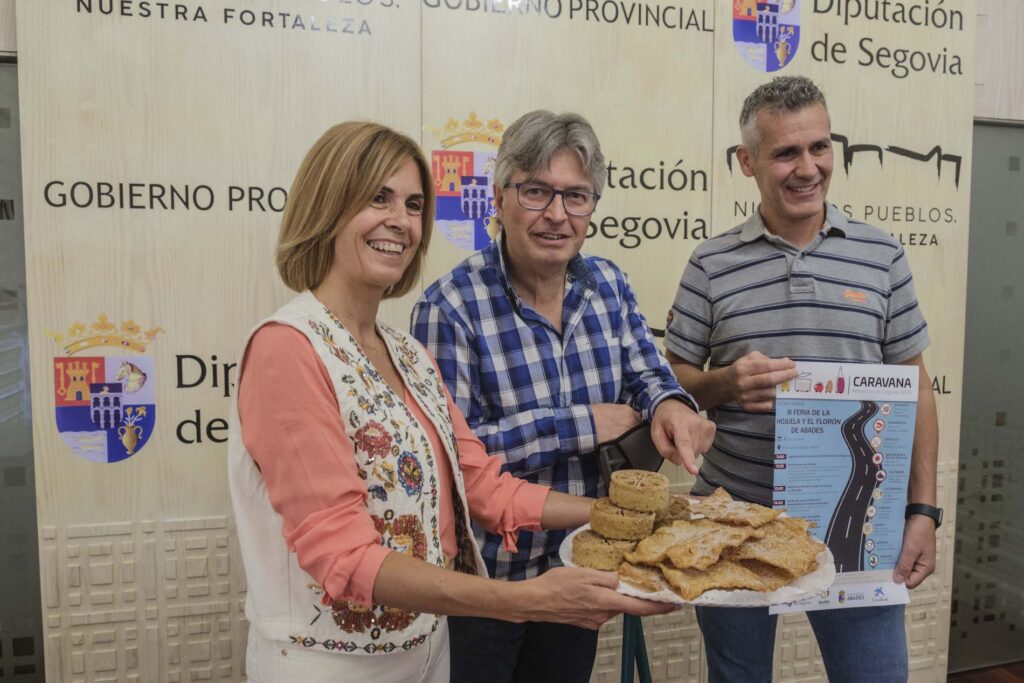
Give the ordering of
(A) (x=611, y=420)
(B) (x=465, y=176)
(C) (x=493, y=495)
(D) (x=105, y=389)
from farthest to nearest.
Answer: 1. (B) (x=465, y=176)
2. (D) (x=105, y=389)
3. (A) (x=611, y=420)
4. (C) (x=493, y=495)

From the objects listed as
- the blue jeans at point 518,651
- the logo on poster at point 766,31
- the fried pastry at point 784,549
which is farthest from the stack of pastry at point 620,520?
the logo on poster at point 766,31

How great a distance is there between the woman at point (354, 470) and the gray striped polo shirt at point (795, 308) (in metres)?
0.79

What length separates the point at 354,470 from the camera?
3.82ft

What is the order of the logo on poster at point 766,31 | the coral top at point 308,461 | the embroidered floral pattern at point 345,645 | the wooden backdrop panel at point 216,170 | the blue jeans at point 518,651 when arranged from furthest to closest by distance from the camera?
the logo on poster at point 766,31, the wooden backdrop panel at point 216,170, the blue jeans at point 518,651, the embroidered floral pattern at point 345,645, the coral top at point 308,461

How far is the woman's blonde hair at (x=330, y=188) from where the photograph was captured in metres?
1.28

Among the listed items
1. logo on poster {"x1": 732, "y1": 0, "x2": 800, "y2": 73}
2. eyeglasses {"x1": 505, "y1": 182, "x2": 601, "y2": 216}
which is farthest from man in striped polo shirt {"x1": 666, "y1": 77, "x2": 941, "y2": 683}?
logo on poster {"x1": 732, "y1": 0, "x2": 800, "y2": 73}

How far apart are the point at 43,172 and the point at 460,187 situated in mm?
1287

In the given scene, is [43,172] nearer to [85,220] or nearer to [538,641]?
[85,220]

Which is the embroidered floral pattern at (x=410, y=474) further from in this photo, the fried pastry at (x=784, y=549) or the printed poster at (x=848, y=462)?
the printed poster at (x=848, y=462)

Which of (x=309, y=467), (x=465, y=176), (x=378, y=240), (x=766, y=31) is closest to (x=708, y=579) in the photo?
(x=309, y=467)

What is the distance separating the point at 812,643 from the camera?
309 cm

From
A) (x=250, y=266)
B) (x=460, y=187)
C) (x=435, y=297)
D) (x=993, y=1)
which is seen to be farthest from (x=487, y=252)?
(x=993, y=1)

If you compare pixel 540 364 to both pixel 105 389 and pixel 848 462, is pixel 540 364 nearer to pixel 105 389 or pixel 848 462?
pixel 848 462

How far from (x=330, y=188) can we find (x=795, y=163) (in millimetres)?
1146
